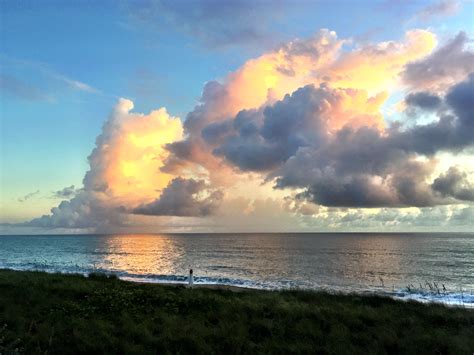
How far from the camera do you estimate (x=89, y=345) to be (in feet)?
30.0

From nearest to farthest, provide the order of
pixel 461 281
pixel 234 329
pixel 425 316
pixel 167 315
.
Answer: pixel 234 329 → pixel 167 315 → pixel 425 316 → pixel 461 281

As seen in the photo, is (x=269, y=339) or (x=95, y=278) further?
(x=95, y=278)

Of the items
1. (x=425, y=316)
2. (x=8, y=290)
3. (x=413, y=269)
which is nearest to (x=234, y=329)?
(x=425, y=316)

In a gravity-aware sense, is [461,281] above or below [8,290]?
below

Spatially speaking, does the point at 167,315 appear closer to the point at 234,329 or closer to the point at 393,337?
the point at 234,329

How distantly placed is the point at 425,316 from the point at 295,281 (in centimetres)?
2404

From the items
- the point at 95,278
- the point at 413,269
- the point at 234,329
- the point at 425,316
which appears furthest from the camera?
the point at 413,269

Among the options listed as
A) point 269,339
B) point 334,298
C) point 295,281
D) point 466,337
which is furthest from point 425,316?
point 295,281

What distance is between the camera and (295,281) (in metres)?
37.1

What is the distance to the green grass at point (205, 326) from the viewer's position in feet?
30.2

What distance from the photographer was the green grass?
922 centimetres

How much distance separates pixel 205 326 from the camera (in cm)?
1121

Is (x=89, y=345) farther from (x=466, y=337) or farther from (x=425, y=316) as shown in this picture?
(x=425, y=316)

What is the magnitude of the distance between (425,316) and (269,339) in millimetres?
6791
